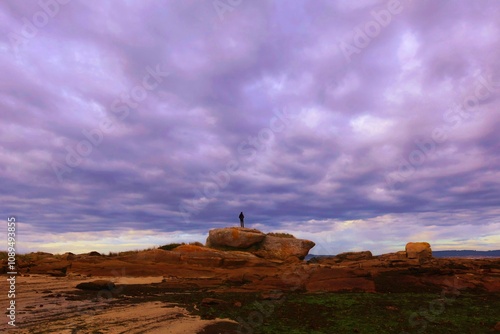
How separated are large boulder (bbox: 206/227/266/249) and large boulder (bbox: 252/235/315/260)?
1118 millimetres

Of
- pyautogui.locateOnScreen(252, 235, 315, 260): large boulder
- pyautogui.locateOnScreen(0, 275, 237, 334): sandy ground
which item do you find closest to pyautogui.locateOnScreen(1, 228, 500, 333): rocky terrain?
pyautogui.locateOnScreen(0, 275, 237, 334): sandy ground

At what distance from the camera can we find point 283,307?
525 inches

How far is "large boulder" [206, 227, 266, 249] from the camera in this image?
1565 inches

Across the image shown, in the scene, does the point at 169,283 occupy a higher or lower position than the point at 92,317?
higher

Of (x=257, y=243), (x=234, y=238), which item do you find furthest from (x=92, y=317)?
(x=257, y=243)

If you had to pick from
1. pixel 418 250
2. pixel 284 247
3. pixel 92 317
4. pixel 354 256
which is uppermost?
pixel 284 247

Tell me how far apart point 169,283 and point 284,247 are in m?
21.5

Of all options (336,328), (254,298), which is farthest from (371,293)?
(336,328)

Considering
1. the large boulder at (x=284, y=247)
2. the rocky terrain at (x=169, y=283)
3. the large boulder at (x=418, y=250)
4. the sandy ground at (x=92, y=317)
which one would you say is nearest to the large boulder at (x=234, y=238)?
the large boulder at (x=284, y=247)

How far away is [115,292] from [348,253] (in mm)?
26646

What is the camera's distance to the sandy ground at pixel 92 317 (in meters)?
9.23

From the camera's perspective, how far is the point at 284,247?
135 ft

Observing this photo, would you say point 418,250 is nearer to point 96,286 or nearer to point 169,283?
point 169,283

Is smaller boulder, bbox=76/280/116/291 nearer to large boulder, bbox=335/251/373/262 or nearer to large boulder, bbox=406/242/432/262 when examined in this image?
large boulder, bbox=335/251/373/262
